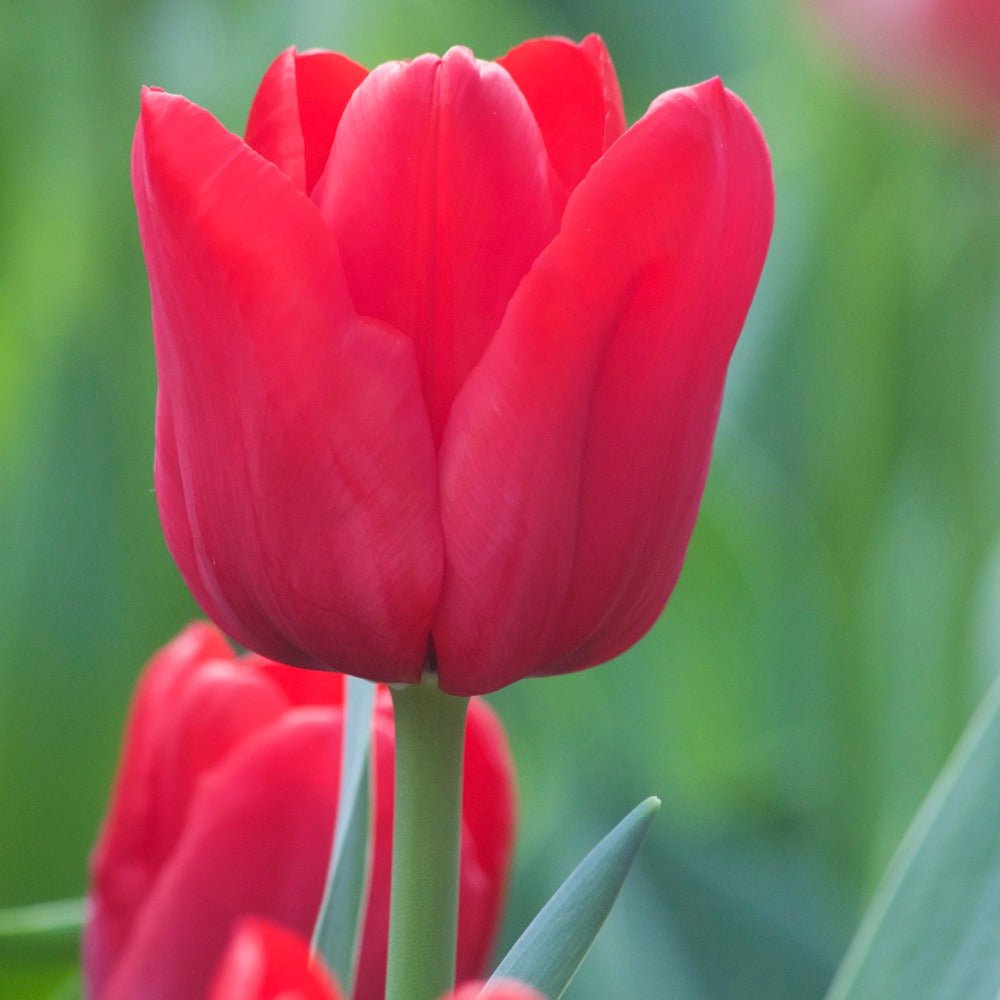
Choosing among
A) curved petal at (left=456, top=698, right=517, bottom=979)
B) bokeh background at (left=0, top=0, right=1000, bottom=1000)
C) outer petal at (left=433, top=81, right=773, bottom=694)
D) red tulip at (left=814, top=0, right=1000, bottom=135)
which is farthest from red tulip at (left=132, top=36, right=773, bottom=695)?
red tulip at (left=814, top=0, right=1000, bottom=135)

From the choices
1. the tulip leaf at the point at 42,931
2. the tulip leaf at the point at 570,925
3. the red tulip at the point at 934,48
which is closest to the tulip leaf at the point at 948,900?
the tulip leaf at the point at 570,925

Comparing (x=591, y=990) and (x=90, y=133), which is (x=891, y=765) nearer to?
(x=591, y=990)

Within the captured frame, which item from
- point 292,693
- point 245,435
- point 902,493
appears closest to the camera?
point 245,435

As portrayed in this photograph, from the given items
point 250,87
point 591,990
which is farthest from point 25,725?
point 250,87

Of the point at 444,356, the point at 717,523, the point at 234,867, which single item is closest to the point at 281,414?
the point at 444,356

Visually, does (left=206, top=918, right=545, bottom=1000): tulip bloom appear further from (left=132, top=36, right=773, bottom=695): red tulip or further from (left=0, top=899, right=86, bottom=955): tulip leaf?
(left=0, top=899, right=86, bottom=955): tulip leaf

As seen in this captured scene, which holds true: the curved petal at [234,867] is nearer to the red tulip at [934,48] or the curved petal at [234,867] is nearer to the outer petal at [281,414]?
the outer petal at [281,414]
